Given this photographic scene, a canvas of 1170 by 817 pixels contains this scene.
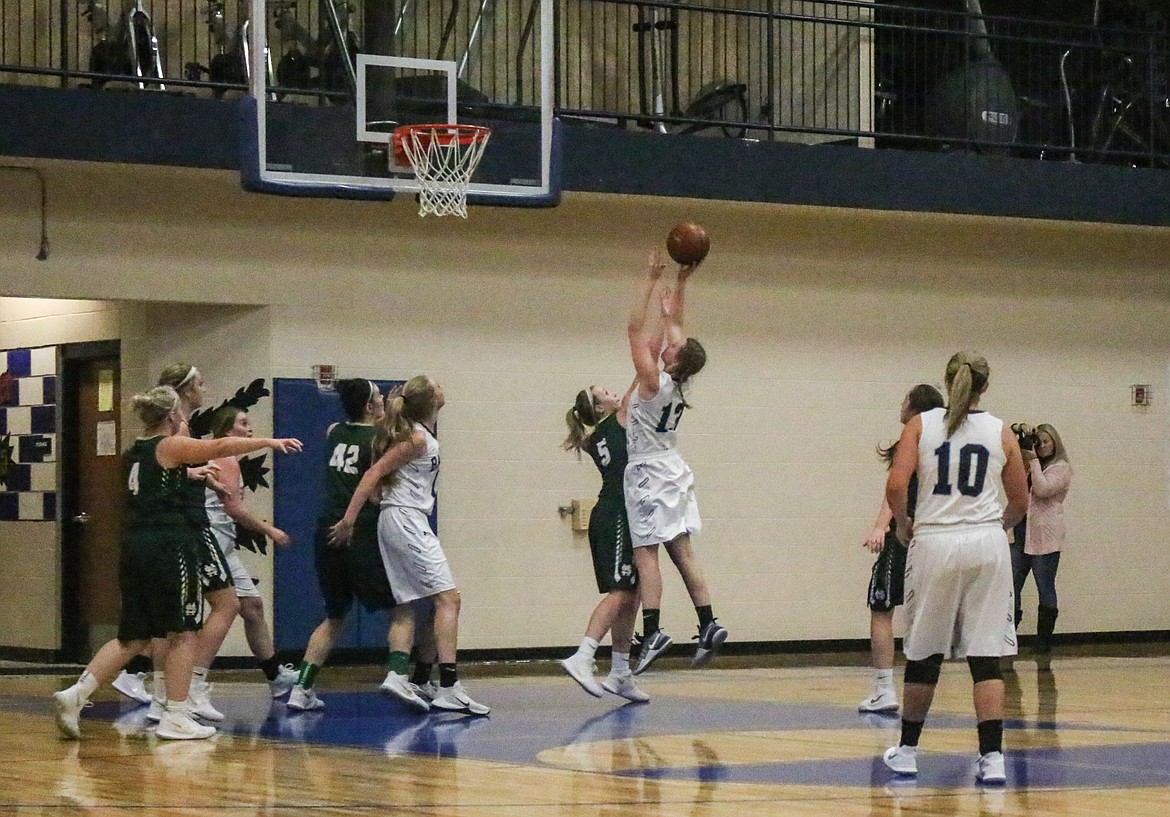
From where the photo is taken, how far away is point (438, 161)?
11742 millimetres

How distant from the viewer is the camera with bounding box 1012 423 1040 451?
14.9m

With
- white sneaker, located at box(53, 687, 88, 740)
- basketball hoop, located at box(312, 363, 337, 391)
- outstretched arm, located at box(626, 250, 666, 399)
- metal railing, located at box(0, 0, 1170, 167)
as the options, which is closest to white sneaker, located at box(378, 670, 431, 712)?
white sneaker, located at box(53, 687, 88, 740)

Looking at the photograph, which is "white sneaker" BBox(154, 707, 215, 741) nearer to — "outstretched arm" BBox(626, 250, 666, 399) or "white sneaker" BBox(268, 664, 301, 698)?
"white sneaker" BBox(268, 664, 301, 698)

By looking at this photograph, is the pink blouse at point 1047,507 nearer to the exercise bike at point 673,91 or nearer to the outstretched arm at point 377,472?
the exercise bike at point 673,91

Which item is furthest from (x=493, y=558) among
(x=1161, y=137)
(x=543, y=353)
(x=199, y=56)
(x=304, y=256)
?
(x=1161, y=137)

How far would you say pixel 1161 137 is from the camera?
1755 cm

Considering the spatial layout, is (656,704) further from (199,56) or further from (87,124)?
(199,56)

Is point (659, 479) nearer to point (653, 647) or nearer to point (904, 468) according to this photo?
point (653, 647)

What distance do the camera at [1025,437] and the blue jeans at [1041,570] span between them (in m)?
0.79

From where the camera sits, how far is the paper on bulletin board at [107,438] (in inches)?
560

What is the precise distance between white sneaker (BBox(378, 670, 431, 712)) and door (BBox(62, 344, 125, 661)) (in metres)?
5.08

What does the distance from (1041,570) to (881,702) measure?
5.27 metres

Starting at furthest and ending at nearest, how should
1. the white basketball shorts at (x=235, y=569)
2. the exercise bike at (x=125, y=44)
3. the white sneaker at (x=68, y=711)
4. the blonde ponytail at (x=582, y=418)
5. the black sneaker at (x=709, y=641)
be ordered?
the exercise bike at (x=125, y=44)
the blonde ponytail at (x=582, y=418)
the white basketball shorts at (x=235, y=569)
the black sneaker at (x=709, y=641)
the white sneaker at (x=68, y=711)

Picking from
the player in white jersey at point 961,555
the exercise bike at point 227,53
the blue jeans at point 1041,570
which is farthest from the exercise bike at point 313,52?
the player in white jersey at point 961,555
